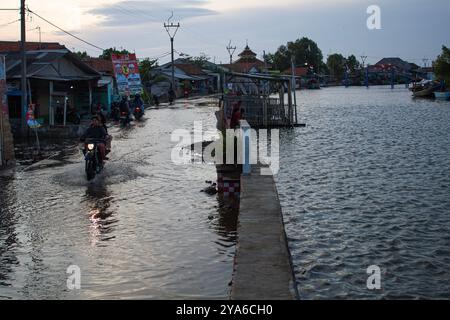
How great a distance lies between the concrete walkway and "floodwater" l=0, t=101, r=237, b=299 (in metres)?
0.46

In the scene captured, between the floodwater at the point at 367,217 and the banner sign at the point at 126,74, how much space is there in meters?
16.2

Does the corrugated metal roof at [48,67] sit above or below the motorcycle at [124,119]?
above

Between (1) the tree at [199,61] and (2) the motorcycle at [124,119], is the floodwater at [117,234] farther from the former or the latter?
(1) the tree at [199,61]

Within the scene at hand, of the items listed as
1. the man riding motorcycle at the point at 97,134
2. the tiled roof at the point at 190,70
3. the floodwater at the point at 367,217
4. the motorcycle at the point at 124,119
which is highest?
the tiled roof at the point at 190,70

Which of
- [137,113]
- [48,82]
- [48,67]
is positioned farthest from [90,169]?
[137,113]

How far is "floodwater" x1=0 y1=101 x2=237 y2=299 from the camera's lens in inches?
278

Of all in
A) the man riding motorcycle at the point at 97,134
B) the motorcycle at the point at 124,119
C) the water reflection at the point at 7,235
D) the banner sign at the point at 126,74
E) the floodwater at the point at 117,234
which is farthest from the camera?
the banner sign at the point at 126,74

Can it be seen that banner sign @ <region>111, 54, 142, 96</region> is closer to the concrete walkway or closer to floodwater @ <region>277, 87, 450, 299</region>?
floodwater @ <region>277, 87, 450, 299</region>

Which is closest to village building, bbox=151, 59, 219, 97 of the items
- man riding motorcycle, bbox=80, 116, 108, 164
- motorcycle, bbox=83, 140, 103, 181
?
man riding motorcycle, bbox=80, 116, 108, 164

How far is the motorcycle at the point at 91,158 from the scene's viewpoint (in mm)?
14500

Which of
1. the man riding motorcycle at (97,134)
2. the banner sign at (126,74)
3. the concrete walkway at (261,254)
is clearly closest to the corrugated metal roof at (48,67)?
the banner sign at (126,74)

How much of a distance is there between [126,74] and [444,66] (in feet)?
121

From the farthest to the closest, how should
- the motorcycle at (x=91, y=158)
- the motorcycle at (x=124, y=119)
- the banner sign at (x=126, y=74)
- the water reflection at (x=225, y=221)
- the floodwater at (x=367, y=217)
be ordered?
the banner sign at (x=126, y=74) < the motorcycle at (x=124, y=119) < the motorcycle at (x=91, y=158) < the water reflection at (x=225, y=221) < the floodwater at (x=367, y=217)

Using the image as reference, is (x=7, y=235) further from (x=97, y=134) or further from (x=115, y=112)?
(x=115, y=112)
